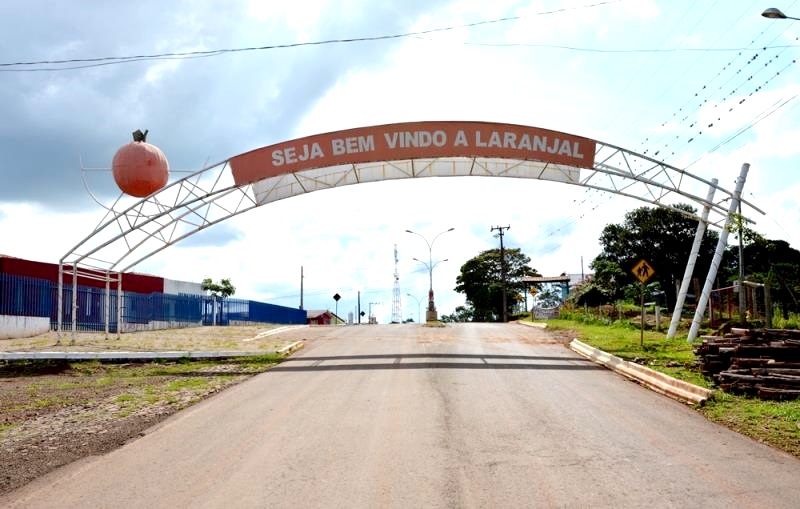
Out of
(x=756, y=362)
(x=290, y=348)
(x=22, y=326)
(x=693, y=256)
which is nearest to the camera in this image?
(x=756, y=362)

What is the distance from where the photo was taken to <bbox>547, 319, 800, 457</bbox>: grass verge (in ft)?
29.5

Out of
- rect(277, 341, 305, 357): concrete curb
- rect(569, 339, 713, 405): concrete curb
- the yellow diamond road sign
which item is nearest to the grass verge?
rect(569, 339, 713, 405): concrete curb

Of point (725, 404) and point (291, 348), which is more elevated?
point (291, 348)

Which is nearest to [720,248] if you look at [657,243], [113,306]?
[113,306]

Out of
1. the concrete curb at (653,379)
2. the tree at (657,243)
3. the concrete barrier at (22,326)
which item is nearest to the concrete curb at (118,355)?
the concrete barrier at (22,326)

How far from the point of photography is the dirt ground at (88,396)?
8398 millimetres

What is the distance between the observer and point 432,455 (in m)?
7.62

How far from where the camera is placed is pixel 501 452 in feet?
25.6

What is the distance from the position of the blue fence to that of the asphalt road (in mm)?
16064

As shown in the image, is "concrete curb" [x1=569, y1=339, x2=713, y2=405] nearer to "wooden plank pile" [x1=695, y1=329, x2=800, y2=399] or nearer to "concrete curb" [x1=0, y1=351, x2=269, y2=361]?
"wooden plank pile" [x1=695, y1=329, x2=800, y2=399]

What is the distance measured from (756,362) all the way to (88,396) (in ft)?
41.4

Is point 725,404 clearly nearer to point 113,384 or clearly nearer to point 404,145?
point 404,145

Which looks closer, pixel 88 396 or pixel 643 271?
pixel 88 396

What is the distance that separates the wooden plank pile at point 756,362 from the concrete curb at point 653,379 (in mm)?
745
